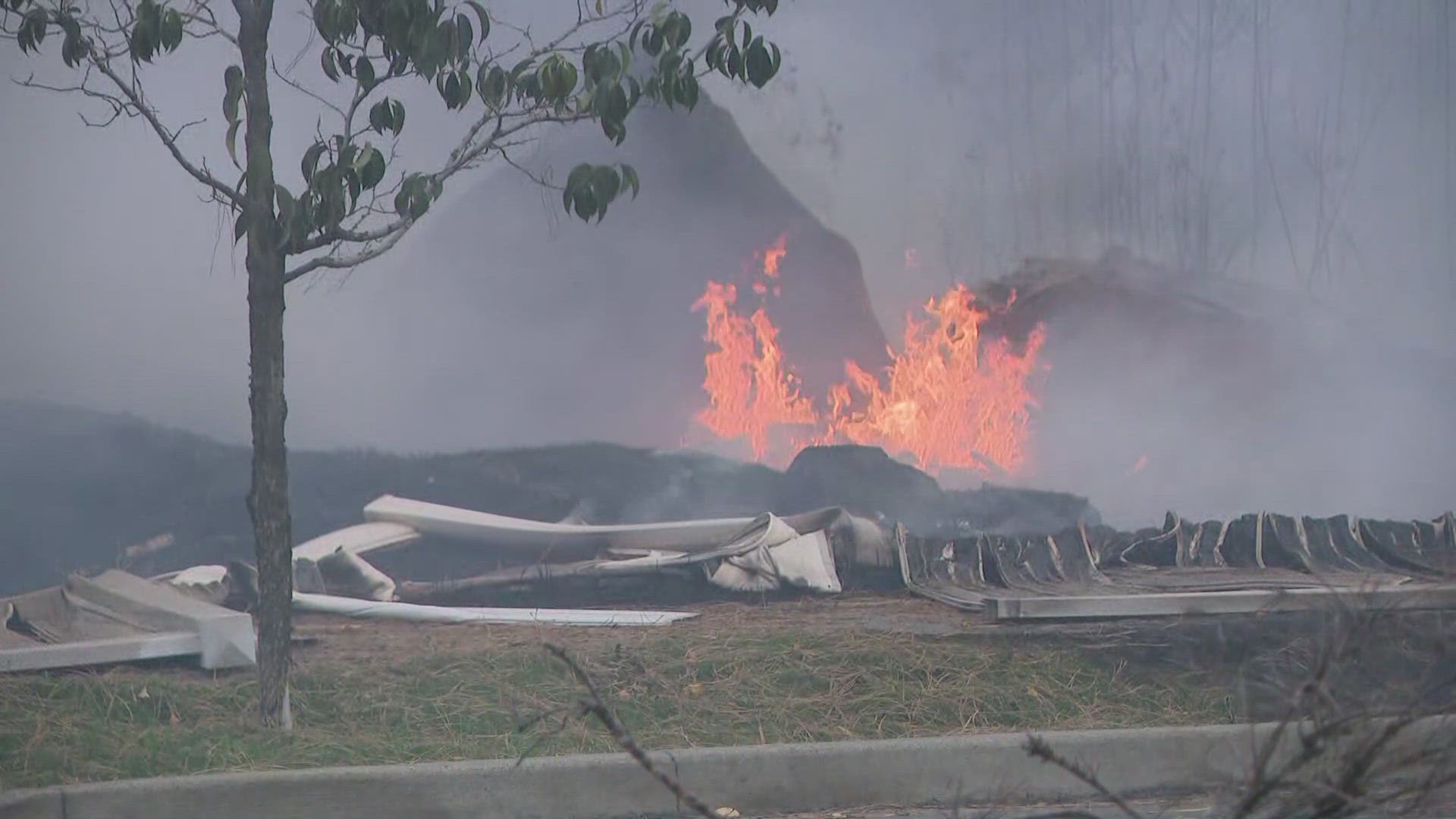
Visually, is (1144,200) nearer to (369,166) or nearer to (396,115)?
(396,115)

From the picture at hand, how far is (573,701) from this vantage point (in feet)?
23.2

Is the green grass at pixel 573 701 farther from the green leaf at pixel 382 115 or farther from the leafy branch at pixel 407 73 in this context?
the green leaf at pixel 382 115

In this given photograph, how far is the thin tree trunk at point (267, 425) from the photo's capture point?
682 cm

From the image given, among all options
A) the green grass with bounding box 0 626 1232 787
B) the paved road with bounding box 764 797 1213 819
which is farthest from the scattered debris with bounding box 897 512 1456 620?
the paved road with bounding box 764 797 1213 819

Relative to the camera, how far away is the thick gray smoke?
8.95 m

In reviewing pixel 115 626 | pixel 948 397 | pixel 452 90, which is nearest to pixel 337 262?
pixel 452 90

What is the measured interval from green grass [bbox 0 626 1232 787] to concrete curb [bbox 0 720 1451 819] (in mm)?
333

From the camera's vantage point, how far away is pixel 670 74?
6.72 meters

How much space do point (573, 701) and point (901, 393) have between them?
3.20 metres

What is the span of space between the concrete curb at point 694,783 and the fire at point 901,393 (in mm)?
2825

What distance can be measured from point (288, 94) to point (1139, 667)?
17.8 feet

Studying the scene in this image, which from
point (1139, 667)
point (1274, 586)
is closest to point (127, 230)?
point (1139, 667)

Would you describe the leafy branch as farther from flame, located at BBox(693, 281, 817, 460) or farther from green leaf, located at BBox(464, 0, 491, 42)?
flame, located at BBox(693, 281, 817, 460)

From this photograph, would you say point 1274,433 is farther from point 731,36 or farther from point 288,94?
point 288,94
